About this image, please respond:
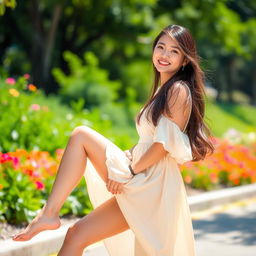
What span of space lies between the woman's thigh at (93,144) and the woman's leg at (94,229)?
23 cm

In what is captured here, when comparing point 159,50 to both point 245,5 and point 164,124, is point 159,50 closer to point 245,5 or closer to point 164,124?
point 164,124

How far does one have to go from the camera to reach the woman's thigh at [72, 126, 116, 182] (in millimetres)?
4070

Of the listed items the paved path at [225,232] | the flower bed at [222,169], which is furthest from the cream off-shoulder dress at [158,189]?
the flower bed at [222,169]

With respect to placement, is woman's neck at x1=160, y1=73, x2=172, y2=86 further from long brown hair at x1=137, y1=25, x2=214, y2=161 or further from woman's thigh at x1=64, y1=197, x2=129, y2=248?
woman's thigh at x1=64, y1=197, x2=129, y2=248

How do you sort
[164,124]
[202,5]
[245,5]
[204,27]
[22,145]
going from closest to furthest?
[164,124] < [22,145] < [202,5] < [204,27] < [245,5]

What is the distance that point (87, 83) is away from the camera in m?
16.3

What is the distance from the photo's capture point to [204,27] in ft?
69.5

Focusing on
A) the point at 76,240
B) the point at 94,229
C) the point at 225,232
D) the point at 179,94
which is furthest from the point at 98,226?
the point at 225,232

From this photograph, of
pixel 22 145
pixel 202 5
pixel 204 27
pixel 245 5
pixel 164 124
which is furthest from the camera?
pixel 245 5

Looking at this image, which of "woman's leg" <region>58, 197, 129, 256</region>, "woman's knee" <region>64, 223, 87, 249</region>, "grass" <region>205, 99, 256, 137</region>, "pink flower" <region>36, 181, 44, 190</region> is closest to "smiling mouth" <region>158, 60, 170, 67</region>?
"woman's leg" <region>58, 197, 129, 256</region>

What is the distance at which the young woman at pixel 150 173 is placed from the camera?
403 centimetres

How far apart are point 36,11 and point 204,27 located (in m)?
5.35

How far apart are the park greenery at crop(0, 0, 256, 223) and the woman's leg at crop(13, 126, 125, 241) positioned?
3.42 feet

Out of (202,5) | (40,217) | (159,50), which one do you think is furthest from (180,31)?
(202,5)
